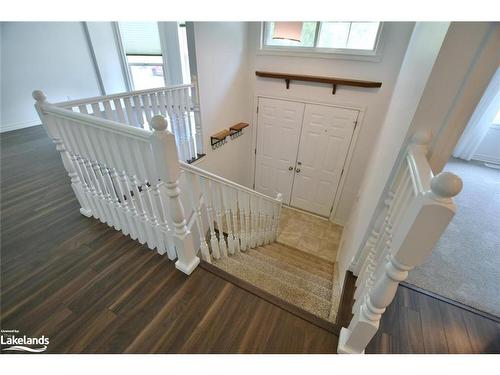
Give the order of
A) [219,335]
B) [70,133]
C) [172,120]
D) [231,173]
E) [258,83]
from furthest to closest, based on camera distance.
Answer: [231,173] → [258,83] → [172,120] → [70,133] → [219,335]

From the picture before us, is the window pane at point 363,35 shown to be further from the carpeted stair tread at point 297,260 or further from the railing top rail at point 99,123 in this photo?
the railing top rail at point 99,123

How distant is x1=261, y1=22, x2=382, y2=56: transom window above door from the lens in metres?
3.07

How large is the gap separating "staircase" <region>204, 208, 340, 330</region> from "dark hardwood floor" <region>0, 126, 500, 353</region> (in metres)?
0.15

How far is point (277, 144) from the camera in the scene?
14.3 feet

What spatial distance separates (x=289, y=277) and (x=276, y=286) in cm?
29

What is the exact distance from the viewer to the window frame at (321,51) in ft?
9.89

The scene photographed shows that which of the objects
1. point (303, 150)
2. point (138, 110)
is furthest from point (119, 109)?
point (303, 150)

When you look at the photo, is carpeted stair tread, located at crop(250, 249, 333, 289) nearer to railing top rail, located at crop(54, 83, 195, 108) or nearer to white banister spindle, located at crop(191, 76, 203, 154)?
white banister spindle, located at crop(191, 76, 203, 154)

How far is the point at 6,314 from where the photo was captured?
1367 mm

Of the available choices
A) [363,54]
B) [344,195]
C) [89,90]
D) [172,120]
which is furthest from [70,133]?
[89,90]

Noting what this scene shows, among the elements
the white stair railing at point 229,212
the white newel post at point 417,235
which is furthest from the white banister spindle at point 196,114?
the white newel post at point 417,235

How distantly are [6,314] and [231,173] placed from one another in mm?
3376

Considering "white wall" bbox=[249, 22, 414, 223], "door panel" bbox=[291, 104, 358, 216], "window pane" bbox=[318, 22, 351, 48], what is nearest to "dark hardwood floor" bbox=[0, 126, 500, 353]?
"white wall" bbox=[249, 22, 414, 223]

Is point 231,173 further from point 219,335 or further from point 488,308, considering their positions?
point 488,308
